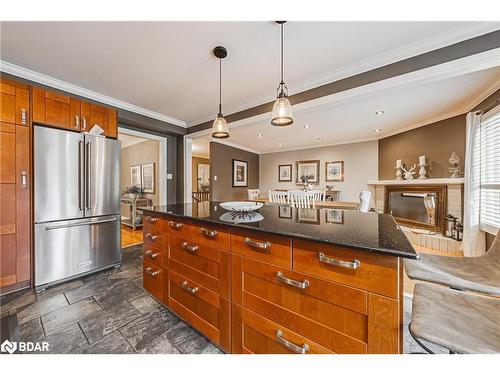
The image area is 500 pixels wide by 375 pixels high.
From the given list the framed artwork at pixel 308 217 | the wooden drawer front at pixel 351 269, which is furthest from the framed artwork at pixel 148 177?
the wooden drawer front at pixel 351 269

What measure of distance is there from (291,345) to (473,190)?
11.6 ft

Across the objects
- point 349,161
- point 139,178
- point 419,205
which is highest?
point 349,161

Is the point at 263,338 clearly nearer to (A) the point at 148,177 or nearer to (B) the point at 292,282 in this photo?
(B) the point at 292,282

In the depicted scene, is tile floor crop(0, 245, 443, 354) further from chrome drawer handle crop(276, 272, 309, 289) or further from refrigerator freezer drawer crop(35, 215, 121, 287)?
chrome drawer handle crop(276, 272, 309, 289)

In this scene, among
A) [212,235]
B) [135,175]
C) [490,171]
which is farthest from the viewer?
[135,175]

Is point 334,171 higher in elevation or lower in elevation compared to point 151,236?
higher

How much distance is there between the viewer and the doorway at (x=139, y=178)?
4266 millimetres

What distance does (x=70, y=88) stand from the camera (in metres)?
2.64

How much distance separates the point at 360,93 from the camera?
2254mm

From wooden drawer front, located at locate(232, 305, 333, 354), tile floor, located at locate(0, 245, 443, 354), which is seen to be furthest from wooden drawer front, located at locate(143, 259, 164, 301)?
wooden drawer front, located at locate(232, 305, 333, 354)

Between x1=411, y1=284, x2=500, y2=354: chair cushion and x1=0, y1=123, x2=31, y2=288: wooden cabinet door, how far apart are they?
10.6ft

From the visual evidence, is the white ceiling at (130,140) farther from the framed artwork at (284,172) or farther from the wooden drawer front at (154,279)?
the wooden drawer front at (154,279)

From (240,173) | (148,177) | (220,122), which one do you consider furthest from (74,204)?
(240,173)

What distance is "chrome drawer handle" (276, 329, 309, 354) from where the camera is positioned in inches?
37.0
